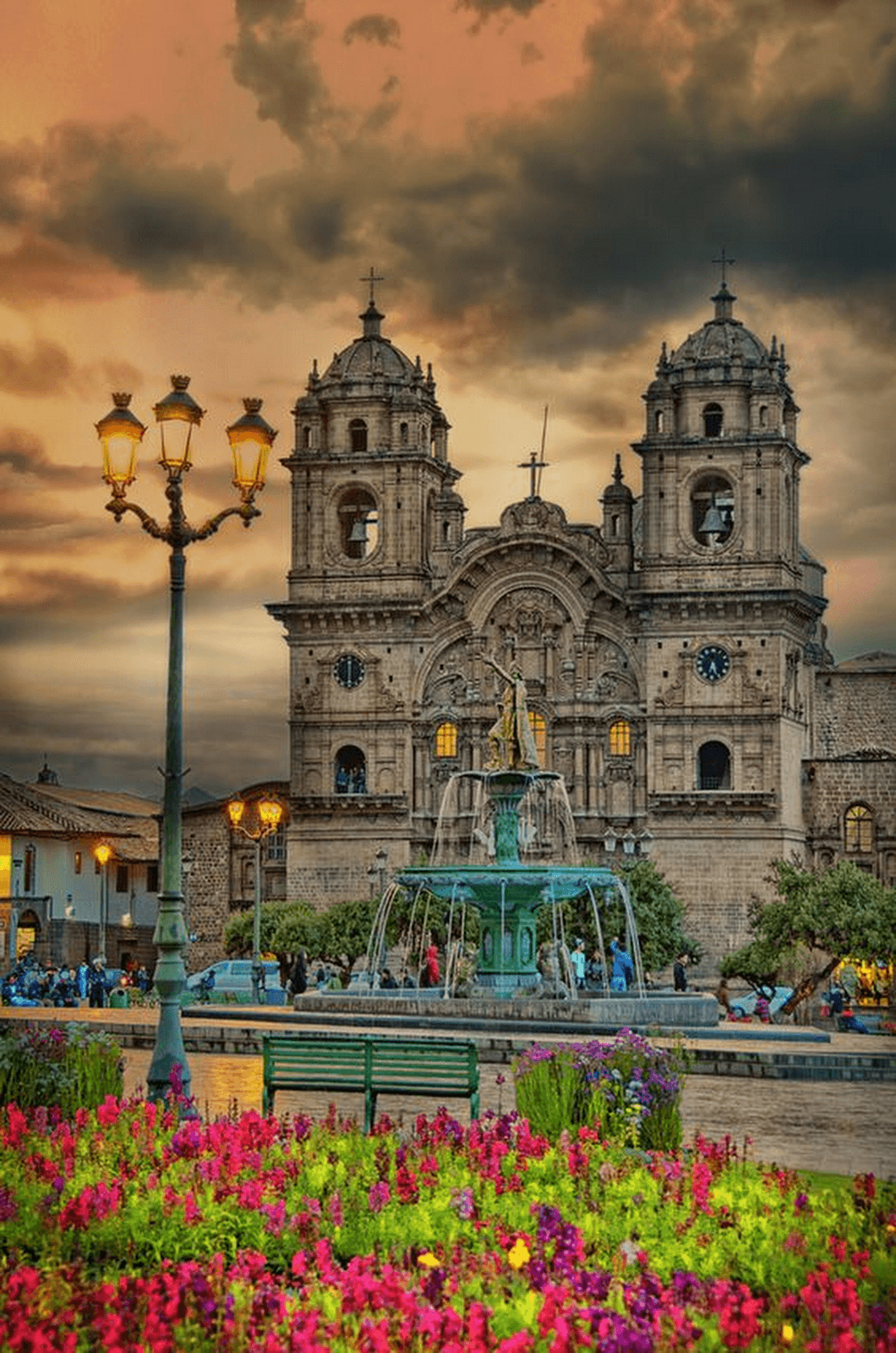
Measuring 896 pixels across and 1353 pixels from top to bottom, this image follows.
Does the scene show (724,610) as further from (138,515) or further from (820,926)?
(138,515)

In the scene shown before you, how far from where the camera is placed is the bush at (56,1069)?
15.7m

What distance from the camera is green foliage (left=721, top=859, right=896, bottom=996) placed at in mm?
46906

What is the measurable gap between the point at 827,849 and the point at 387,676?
12864 mm

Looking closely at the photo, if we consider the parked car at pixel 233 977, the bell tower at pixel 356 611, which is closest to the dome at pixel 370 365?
the bell tower at pixel 356 611

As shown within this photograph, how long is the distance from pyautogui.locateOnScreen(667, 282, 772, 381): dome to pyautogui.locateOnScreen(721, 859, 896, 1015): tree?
17.1m

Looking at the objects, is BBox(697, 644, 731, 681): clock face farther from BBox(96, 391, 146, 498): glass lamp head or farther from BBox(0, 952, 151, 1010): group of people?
BBox(96, 391, 146, 498): glass lamp head

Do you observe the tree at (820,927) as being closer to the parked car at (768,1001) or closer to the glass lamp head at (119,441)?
the parked car at (768,1001)

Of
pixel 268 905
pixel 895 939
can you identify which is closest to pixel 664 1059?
pixel 895 939

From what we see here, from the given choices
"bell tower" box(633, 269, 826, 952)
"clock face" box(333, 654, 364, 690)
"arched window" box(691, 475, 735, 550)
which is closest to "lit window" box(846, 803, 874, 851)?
"bell tower" box(633, 269, 826, 952)

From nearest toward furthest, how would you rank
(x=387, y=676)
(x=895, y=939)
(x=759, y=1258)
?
(x=759, y=1258)
(x=895, y=939)
(x=387, y=676)

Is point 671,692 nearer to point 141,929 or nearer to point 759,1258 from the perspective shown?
point 141,929

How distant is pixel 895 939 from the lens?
47844 mm

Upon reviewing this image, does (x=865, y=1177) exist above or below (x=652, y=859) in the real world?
below

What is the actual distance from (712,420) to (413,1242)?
51971mm
